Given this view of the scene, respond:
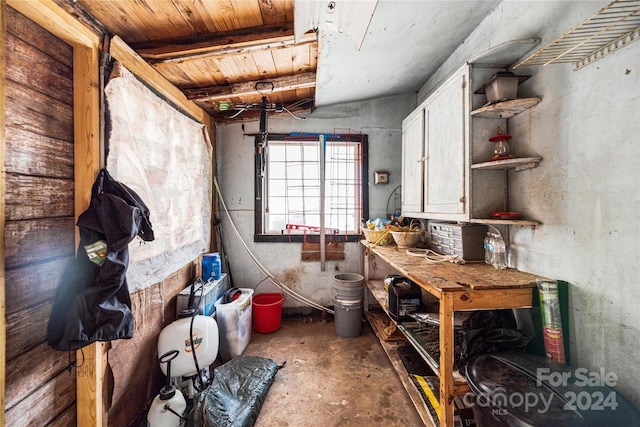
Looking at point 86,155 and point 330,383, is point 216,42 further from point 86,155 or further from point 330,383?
point 330,383

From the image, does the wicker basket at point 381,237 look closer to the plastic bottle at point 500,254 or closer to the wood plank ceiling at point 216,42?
the plastic bottle at point 500,254

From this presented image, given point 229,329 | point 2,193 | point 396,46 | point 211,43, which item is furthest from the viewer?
point 229,329

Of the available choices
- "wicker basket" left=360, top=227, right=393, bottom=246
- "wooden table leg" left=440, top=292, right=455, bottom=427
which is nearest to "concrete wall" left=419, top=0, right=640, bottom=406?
"wooden table leg" left=440, top=292, right=455, bottom=427

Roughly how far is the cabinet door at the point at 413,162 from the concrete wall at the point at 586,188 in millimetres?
716

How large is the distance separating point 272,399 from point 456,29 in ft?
9.29

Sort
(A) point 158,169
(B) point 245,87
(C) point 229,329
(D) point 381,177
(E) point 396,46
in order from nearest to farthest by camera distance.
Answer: (A) point 158,169 < (E) point 396,46 < (C) point 229,329 < (B) point 245,87 < (D) point 381,177

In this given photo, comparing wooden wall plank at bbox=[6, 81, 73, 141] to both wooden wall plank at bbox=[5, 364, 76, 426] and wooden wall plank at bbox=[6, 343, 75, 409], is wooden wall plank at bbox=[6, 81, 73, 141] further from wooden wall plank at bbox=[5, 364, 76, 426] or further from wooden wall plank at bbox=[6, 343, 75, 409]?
wooden wall plank at bbox=[5, 364, 76, 426]

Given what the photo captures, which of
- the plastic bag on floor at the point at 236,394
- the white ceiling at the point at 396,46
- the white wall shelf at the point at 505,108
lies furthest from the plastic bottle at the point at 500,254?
the plastic bag on floor at the point at 236,394

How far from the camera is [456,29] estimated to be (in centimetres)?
177

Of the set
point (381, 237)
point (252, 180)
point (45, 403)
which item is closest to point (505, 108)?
point (381, 237)

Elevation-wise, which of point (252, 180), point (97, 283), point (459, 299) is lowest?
point (459, 299)

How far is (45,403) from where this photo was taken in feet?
3.53

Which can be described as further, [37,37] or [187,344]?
[187,344]

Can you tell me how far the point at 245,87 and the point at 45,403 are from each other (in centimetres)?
232
